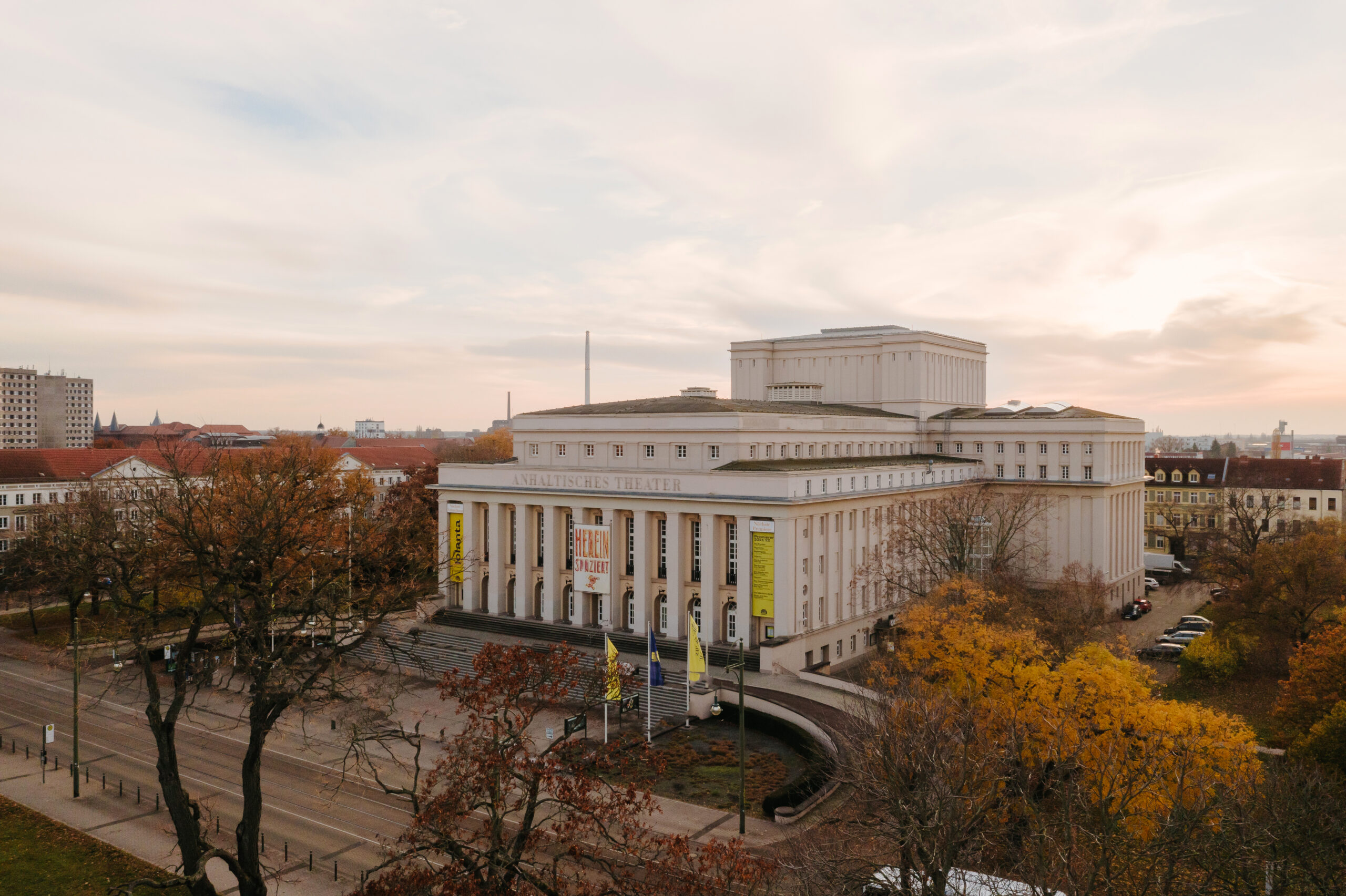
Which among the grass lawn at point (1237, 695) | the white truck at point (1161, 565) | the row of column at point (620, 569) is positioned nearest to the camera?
the grass lawn at point (1237, 695)

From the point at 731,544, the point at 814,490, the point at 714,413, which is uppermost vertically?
the point at 714,413

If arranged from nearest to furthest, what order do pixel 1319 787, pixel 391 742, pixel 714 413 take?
pixel 1319 787, pixel 391 742, pixel 714 413

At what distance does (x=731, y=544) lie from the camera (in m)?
58.8

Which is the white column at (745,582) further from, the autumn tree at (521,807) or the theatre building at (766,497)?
the autumn tree at (521,807)

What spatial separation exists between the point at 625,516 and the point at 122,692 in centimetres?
3346

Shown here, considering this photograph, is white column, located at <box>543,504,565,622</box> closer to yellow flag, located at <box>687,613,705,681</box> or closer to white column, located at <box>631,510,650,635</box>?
white column, located at <box>631,510,650,635</box>

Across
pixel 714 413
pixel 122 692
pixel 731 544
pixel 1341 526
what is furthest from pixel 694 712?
pixel 1341 526

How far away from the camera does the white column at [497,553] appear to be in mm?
67625

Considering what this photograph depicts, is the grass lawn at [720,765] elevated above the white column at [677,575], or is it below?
below

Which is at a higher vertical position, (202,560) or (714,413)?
(714,413)

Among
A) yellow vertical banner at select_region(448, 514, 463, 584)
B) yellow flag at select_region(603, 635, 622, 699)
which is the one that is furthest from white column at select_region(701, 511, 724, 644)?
yellow flag at select_region(603, 635, 622, 699)

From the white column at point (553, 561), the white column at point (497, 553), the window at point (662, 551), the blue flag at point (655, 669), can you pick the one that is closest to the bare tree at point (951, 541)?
the window at point (662, 551)

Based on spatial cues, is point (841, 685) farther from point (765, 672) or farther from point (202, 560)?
point (202, 560)

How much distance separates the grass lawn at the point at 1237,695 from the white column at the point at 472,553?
47.2 meters
